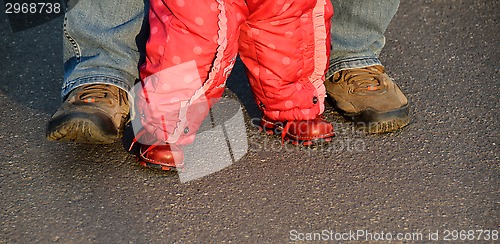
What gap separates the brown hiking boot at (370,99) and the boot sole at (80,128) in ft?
2.24

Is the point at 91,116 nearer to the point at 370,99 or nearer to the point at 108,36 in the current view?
the point at 108,36

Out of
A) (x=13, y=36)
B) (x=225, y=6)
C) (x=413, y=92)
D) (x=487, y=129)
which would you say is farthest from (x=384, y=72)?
(x=13, y=36)

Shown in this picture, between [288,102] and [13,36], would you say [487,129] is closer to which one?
[288,102]

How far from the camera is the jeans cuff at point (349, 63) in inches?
87.3

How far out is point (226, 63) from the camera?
6.23ft

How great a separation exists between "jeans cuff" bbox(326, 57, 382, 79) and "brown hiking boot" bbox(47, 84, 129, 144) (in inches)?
24.4

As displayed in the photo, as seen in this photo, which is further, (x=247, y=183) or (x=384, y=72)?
(x=384, y=72)

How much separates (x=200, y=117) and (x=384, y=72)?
635 mm

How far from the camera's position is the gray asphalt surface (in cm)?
177

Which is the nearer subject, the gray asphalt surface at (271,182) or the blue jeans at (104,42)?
the gray asphalt surface at (271,182)

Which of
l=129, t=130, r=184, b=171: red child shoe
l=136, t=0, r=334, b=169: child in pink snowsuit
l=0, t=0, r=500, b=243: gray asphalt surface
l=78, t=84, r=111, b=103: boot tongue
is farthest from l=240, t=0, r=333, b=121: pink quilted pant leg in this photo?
l=78, t=84, r=111, b=103: boot tongue

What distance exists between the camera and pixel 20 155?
203 centimetres

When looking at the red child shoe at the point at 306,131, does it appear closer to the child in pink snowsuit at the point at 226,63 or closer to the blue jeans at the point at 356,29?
the child in pink snowsuit at the point at 226,63

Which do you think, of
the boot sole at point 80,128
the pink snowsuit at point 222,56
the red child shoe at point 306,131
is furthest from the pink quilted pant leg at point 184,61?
the red child shoe at point 306,131
